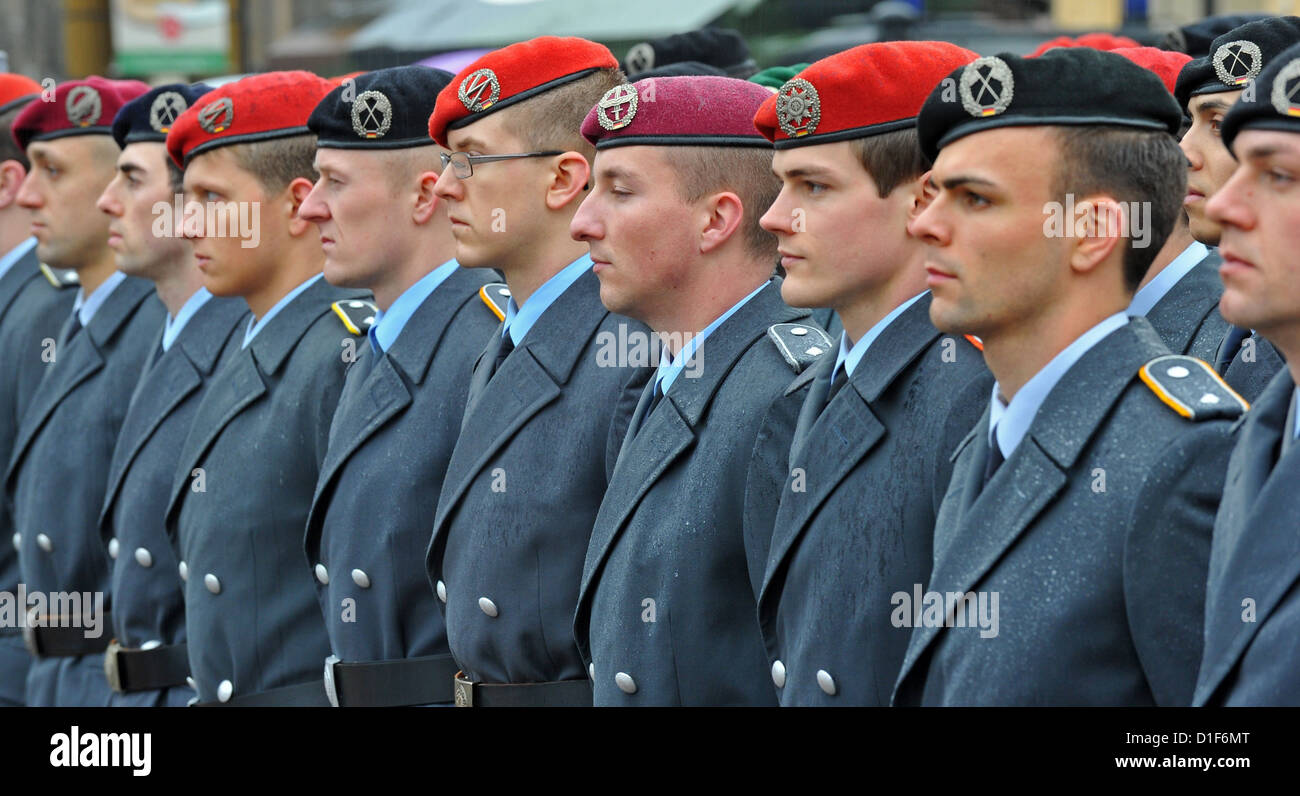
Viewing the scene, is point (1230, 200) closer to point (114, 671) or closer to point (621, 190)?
point (621, 190)

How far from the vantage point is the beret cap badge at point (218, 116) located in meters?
5.59

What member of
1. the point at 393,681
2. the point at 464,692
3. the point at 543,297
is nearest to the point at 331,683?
the point at 393,681

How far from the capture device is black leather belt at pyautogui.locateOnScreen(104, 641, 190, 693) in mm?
5551

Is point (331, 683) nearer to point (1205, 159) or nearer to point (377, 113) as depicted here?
point (377, 113)

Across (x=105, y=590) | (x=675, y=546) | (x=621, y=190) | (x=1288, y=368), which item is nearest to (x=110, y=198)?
(x=105, y=590)

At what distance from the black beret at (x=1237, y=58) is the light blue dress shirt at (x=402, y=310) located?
1.91 meters

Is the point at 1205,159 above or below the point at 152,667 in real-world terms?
above

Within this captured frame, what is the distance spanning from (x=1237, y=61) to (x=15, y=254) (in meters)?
4.89

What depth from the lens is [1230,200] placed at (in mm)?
2803

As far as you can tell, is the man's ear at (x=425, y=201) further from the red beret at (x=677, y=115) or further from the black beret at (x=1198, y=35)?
the black beret at (x=1198, y=35)

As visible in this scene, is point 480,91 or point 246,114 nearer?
point 480,91

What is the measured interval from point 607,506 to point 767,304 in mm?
547

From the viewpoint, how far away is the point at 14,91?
783 centimetres
